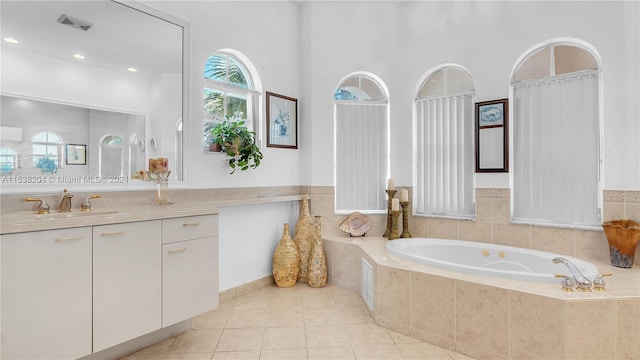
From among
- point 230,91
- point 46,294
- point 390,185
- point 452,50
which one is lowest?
point 46,294

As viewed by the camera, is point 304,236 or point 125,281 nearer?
point 125,281

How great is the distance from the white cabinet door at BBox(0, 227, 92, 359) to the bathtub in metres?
2.20

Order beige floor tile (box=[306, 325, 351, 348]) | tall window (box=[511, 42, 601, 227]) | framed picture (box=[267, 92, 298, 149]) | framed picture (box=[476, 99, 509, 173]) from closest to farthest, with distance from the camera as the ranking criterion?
beige floor tile (box=[306, 325, 351, 348])
tall window (box=[511, 42, 601, 227])
framed picture (box=[476, 99, 509, 173])
framed picture (box=[267, 92, 298, 149])

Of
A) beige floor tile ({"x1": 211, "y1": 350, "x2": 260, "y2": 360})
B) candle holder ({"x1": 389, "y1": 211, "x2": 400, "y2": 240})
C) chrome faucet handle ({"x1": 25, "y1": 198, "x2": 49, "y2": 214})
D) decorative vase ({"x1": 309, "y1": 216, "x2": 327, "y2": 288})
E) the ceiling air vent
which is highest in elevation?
the ceiling air vent

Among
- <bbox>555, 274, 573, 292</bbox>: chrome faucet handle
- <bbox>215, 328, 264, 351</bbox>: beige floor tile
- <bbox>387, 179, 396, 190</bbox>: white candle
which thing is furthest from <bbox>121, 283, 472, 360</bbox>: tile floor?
<bbox>387, 179, 396, 190</bbox>: white candle

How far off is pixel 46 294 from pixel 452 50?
3875 millimetres

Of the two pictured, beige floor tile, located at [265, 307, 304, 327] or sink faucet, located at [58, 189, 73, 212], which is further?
beige floor tile, located at [265, 307, 304, 327]

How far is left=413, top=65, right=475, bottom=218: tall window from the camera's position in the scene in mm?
3572

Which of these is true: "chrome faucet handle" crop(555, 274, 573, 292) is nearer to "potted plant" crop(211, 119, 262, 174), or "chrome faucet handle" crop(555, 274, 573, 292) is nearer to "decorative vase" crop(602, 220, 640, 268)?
"decorative vase" crop(602, 220, 640, 268)

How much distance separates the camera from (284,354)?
2.24 metres

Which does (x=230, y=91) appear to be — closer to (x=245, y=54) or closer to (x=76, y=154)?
(x=245, y=54)

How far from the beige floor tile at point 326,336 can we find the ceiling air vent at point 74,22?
2.63 meters

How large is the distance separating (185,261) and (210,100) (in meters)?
1.58

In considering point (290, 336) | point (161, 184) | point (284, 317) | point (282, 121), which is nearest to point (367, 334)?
point (290, 336)
